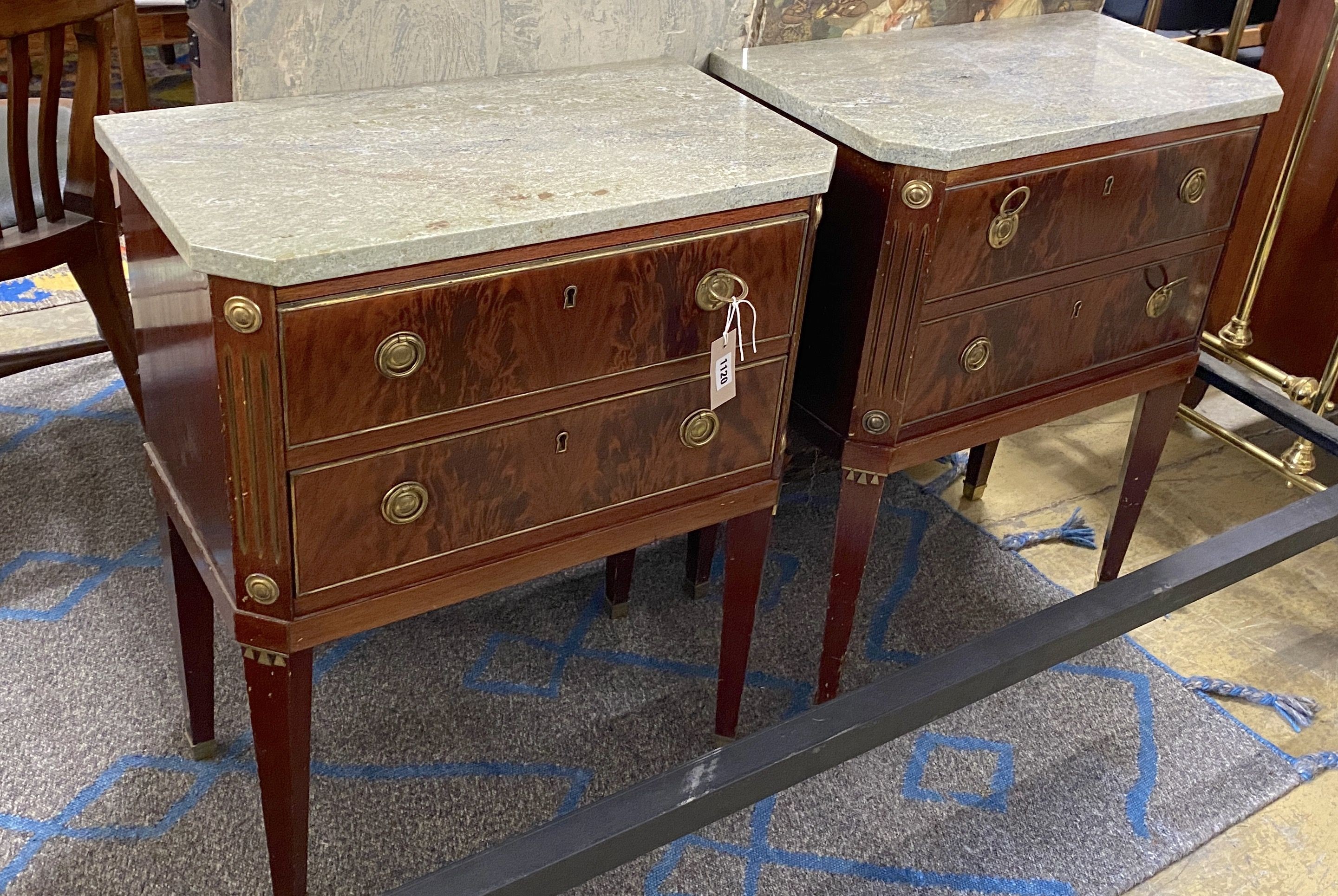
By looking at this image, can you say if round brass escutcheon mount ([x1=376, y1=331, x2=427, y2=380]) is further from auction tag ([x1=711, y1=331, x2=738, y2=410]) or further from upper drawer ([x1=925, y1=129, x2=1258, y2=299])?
upper drawer ([x1=925, y1=129, x2=1258, y2=299])

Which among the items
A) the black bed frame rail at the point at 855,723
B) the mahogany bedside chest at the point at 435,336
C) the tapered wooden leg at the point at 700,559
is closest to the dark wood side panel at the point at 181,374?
the mahogany bedside chest at the point at 435,336

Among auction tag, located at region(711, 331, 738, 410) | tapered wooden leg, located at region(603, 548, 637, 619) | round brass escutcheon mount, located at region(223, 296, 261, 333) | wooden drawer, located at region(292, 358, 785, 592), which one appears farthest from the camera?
tapered wooden leg, located at region(603, 548, 637, 619)

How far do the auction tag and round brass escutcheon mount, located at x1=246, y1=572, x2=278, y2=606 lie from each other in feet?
1.64

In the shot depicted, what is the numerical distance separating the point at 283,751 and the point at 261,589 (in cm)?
23

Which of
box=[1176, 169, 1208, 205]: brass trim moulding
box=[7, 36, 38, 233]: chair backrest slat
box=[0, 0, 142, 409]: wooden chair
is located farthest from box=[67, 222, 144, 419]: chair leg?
box=[1176, 169, 1208, 205]: brass trim moulding

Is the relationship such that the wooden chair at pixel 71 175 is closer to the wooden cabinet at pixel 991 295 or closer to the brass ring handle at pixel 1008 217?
the wooden cabinet at pixel 991 295

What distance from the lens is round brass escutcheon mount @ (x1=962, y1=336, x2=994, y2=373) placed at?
157 cm

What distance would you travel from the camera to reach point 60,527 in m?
2.16

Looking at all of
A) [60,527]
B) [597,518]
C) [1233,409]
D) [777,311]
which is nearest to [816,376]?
[777,311]

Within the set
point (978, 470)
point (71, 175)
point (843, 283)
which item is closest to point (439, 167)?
point (843, 283)

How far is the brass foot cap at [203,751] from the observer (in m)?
1.72

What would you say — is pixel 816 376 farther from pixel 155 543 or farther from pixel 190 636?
pixel 155 543

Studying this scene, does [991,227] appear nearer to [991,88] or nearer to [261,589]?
[991,88]

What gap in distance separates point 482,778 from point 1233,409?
1.92m
